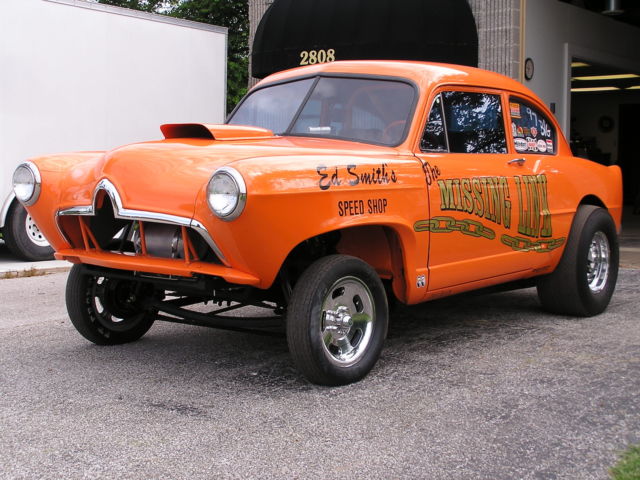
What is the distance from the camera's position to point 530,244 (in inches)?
227

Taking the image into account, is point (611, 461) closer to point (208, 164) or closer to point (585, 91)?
point (208, 164)

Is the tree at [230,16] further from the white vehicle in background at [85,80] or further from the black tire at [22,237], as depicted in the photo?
the black tire at [22,237]

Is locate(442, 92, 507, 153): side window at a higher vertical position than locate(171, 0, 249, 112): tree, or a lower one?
lower

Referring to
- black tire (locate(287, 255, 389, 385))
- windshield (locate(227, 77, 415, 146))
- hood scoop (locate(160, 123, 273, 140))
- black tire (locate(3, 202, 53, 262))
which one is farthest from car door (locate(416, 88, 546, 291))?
black tire (locate(3, 202, 53, 262))

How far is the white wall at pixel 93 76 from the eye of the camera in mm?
10570

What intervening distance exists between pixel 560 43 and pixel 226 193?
36.4ft

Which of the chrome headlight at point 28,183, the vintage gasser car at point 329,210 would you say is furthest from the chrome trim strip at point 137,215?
the chrome headlight at point 28,183

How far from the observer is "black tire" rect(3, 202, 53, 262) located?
10.6 m

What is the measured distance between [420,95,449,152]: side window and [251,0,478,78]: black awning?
6.46m

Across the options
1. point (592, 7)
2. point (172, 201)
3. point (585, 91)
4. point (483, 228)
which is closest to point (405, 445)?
point (172, 201)

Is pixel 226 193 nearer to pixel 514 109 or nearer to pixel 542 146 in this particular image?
pixel 514 109

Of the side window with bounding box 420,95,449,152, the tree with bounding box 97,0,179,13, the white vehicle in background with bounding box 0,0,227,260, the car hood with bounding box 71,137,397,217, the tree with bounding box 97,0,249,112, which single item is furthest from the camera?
the tree with bounding box 97,0,179,13

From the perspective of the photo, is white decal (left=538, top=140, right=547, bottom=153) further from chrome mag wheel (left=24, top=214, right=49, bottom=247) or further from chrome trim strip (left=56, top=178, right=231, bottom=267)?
chrome mag wheel (left=24, top=214, right=49, bottom=247)

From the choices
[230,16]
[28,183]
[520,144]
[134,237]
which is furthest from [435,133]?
[230,16]
